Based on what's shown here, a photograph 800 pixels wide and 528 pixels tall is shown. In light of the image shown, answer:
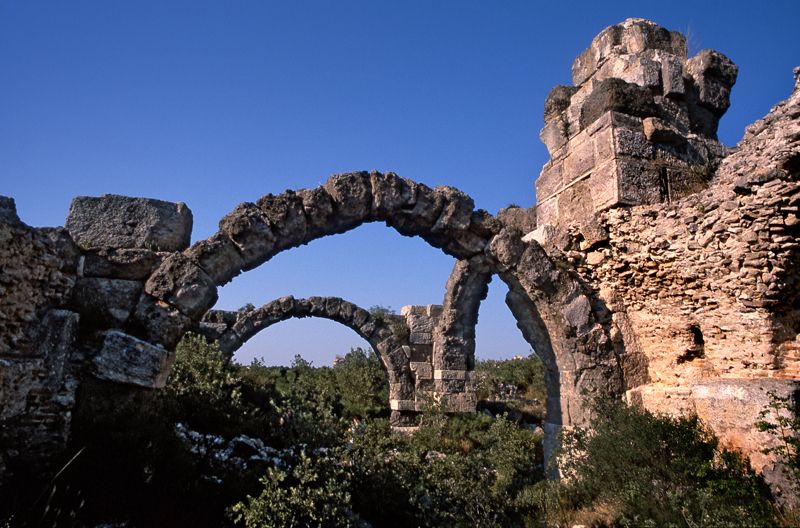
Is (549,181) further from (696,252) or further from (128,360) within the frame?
(128,360)

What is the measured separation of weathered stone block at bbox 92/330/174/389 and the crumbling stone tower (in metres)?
4.65

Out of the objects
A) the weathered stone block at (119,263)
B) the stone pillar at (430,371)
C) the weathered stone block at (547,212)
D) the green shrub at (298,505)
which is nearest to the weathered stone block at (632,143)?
the weathered stone block at (547,212)

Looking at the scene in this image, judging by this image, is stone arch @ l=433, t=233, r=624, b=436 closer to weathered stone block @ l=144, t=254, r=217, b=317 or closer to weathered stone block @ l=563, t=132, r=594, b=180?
weathered stone block @ l=563, t=132, r=594, b=180

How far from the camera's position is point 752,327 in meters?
4.58

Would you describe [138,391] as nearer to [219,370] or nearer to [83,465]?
[83,465]

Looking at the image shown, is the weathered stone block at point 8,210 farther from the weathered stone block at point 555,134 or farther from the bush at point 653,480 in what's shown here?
the weathered stone block at point 555,134

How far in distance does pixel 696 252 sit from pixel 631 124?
1852 millimetres

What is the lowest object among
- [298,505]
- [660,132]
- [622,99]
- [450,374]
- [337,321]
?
[298,505]

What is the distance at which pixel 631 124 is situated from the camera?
6.05 m

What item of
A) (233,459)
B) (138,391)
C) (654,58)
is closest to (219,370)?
(233,459)

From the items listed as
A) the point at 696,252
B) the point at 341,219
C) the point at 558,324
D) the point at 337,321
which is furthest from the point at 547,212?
the point at 337,321

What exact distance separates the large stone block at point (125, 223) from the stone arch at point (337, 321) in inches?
297

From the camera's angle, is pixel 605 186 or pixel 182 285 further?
pixel 605 186

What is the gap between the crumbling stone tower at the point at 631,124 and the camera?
19.5ft
